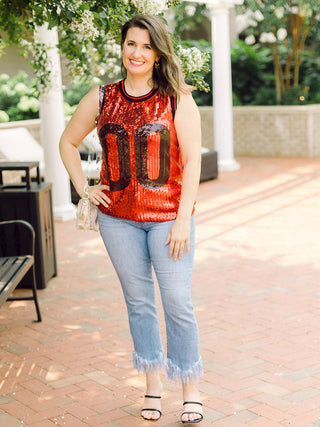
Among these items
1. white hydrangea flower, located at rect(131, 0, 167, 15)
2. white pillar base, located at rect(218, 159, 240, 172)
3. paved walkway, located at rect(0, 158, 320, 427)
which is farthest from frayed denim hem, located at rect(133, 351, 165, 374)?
white pillar base, located at rect(218, 159, 240, 172)

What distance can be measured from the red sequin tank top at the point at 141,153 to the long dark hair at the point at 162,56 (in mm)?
53

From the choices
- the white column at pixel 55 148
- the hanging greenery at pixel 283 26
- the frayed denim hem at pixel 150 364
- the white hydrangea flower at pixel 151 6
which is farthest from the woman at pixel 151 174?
the hanging greenery at pixel 283 26

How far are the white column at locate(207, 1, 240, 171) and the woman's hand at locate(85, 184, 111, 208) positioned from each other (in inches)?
362

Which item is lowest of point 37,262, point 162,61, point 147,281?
point 37,262

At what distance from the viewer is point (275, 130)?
1427cm

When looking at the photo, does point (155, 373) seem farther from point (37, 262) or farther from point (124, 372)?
point (37, 262)

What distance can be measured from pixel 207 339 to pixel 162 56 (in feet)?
6.80

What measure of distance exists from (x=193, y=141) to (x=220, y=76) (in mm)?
9412

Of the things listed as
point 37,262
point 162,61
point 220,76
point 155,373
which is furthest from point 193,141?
point 220,76

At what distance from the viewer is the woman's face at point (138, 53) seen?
9.47ft

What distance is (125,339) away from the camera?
4.39 metres

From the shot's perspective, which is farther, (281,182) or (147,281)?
(281,182)

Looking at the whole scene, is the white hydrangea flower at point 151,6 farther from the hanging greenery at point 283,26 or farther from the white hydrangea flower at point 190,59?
the hanging greenery at point 283,26

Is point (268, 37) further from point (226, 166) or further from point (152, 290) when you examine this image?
point (152, 290)
